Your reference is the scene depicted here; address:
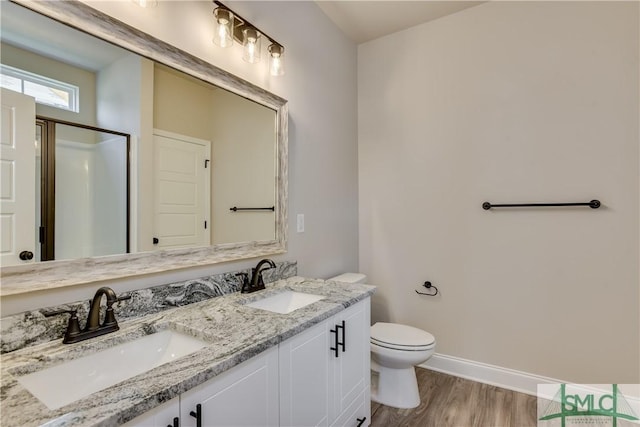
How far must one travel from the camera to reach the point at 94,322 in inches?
39.2

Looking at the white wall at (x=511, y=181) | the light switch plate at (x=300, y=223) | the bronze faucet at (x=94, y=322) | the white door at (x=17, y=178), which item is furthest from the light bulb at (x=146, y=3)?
the white wall at (x=511, y=181)

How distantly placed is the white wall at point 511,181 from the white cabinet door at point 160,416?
205cm

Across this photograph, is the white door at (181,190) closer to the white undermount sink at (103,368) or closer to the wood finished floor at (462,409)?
the white undermount sink at (103,368)

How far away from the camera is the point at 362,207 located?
275cm

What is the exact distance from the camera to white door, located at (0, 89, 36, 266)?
34.8 inches

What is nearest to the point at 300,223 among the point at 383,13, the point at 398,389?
the point at 398,389

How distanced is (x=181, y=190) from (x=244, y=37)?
855mm

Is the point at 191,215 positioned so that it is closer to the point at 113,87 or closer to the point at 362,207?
the point at 113,87

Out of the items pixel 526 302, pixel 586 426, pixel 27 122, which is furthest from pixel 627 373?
pixel 27 122

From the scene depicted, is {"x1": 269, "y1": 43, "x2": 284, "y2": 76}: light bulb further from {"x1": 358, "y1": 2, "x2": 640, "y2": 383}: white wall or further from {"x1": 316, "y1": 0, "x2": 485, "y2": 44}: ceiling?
{"x1": 358, "y1": 2, "x2": 640, "y2": 383}: white wall

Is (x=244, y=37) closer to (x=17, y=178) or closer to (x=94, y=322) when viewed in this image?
(x=17, y=178)

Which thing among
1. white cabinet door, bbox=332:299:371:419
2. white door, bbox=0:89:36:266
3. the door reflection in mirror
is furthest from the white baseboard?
white door, bbox=0:89:36:266

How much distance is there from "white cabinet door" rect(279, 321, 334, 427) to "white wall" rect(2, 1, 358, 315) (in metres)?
0.56

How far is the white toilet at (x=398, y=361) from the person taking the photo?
6.15 ft
